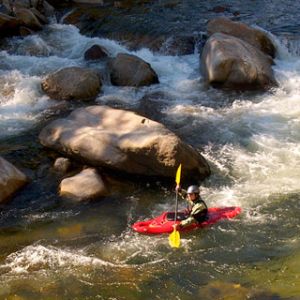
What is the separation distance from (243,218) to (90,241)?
1.84m

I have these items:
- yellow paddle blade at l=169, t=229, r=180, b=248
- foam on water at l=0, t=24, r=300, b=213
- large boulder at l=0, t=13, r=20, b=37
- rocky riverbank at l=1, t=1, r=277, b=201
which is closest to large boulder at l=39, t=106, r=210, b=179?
rocky riverbank at l=1, t=1, r=277, b=201

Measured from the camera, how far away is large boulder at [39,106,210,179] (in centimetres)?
688

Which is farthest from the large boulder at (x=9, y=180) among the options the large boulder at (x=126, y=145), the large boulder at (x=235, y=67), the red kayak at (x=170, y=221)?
the large boulder at (x=235, y=67)

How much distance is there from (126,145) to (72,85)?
10.3 feet

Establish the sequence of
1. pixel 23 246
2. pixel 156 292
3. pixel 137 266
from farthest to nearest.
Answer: pixel 23 246 → pixel 137 266 → pixel 156 292

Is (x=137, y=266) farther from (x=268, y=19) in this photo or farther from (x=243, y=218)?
(x=268, y=19)

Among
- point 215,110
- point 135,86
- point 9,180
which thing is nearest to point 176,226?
point 9,180

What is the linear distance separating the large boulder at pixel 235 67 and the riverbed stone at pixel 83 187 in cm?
402

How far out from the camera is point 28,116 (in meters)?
A: 9.27

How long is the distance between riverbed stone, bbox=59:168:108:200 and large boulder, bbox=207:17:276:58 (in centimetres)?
569

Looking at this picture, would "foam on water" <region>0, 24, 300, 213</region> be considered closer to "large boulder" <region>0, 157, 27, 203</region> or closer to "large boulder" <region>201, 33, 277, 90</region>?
"large boulder" <region>201, 33, 277, 90</region>

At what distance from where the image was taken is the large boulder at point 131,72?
10234 millimetres

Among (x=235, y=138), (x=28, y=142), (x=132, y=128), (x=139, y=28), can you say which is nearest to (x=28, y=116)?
(x=28, y=142)

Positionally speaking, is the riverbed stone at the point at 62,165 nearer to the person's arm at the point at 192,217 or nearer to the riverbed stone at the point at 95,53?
the person's arm at the point at 192,217
